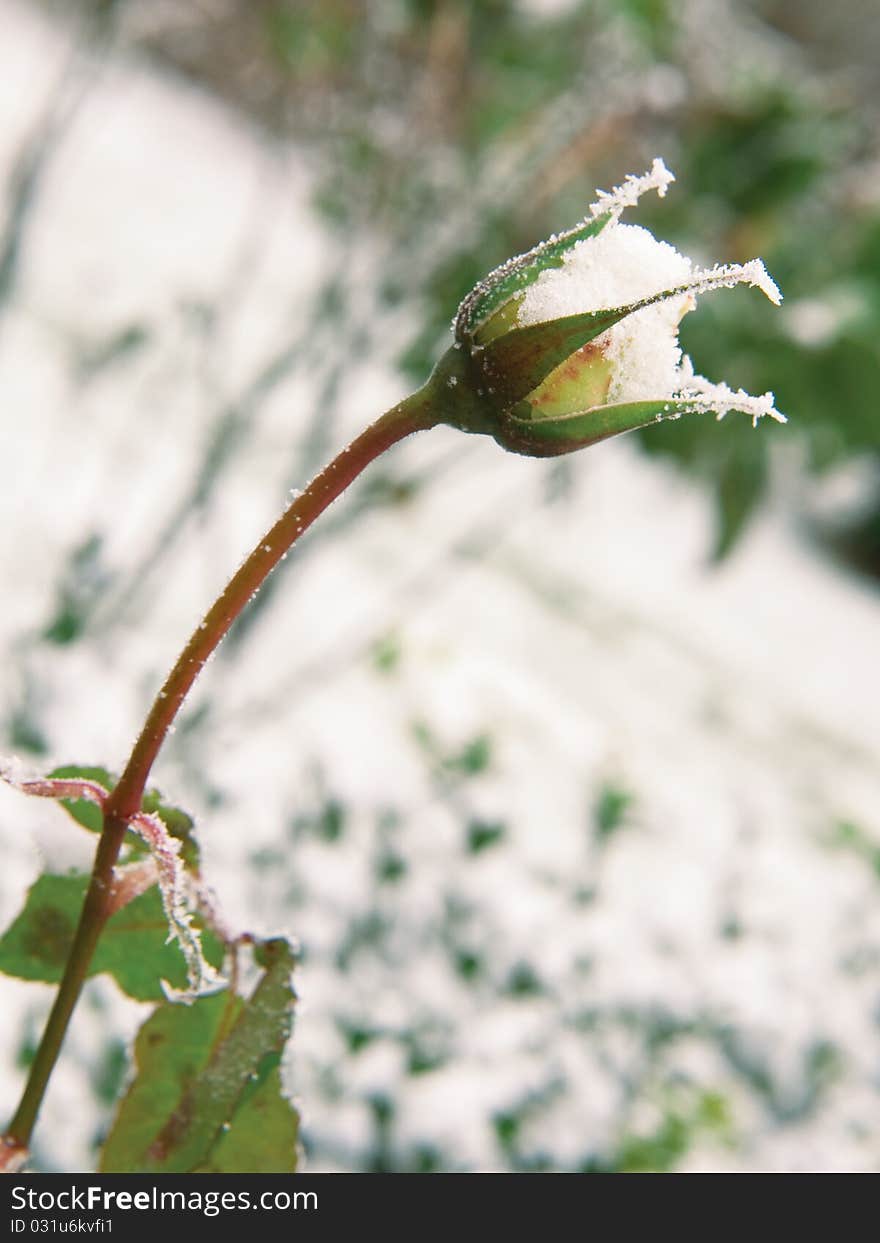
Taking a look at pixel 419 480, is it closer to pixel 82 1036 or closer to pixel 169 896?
pixel 82 1036

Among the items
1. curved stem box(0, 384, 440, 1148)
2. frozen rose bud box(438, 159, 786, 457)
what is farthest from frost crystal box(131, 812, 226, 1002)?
frozen rose bud box(438, 159, 786, 457)

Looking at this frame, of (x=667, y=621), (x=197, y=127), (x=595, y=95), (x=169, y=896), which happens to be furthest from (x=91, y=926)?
(x=197, y=127)

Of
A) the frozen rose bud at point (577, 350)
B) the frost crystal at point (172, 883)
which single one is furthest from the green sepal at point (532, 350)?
the frost crystal at point (172, 883)

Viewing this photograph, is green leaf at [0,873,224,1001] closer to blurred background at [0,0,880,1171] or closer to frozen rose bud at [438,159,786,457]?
blurred background at [0,0,880,1171]

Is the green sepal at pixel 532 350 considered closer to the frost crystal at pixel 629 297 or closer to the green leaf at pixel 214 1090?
the frost crystal at pixel 629 297
